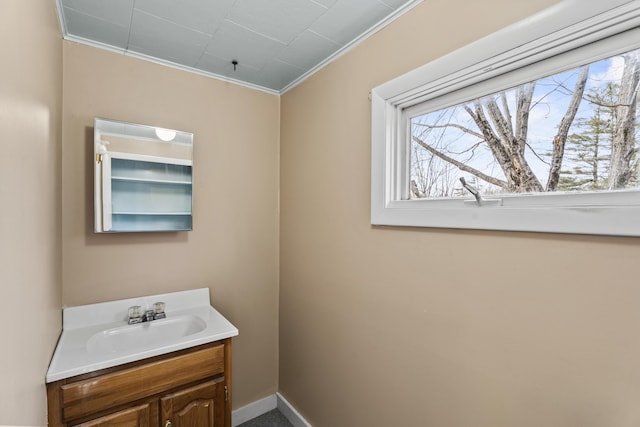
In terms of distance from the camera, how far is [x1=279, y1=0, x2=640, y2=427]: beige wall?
85cm

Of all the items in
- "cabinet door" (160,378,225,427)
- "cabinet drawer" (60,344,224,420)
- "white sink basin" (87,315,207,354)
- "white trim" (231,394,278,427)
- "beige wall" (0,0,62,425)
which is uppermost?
"beige wall" (0,0,62,425)

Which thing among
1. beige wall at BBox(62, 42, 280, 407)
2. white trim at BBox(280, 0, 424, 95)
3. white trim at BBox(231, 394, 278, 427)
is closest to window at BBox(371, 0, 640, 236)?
white trim at BBox(280, 0, 424, 95)

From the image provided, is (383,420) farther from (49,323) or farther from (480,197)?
(49,323)

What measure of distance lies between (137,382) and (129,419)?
0.52 ft

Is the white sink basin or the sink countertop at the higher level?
the sink countertop

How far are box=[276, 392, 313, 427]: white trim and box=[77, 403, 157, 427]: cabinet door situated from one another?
965 mm

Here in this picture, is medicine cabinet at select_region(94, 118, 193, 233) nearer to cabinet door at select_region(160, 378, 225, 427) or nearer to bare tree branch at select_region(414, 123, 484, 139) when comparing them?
cabinet door at select_region(160, 378, 225, 427)

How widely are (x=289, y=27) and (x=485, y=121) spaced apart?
1.01 metres

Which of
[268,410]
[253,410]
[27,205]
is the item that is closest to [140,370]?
[27,205]

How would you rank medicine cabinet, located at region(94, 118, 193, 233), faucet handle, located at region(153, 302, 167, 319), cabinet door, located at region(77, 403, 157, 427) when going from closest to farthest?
cabinet door, located at region(77, 403, 157, 427)
medicine cabinet, located at region(94, 118, 193, 233)
faucet handle, located at region(153, 302, 167, 319)

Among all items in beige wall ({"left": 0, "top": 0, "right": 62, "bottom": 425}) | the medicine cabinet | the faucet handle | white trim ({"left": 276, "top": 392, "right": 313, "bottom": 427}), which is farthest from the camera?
white trim ({"left": 276, "top": 392, "right": 313, "bottom": 427})

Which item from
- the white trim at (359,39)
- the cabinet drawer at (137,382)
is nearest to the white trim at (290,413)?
the cabinet drawer at (137,382)

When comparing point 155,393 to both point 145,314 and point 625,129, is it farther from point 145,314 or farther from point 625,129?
point 625,129

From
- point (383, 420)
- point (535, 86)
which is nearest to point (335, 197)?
point (535, 86)
